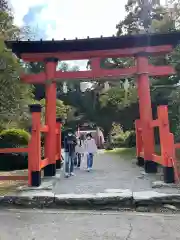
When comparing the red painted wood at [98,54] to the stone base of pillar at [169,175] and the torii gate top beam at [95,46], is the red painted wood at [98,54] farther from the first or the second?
the stone base of pillar at [169,175]

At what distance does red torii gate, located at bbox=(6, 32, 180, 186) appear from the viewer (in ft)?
32.3

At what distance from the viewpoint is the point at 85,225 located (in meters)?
4.94

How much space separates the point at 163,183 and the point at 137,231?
3.08 metres

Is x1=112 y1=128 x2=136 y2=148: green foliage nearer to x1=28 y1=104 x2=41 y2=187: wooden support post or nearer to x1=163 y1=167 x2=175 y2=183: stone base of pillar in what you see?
x1=163 y1=167 x2=175 y2=183: stone base of pillar

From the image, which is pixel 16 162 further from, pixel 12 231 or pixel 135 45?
pixel 12 231

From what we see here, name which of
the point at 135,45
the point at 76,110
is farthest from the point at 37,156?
the point at 76,110

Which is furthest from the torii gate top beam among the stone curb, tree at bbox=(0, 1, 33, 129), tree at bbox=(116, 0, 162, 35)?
tree at bbox=(116, 0, 162, 35)

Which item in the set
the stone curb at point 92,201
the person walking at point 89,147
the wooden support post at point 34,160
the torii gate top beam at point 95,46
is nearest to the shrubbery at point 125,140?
the person walking at point 89,147

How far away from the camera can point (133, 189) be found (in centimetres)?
705

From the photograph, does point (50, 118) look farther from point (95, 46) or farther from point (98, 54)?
point (95, 46)

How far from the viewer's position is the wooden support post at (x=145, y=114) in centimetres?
978

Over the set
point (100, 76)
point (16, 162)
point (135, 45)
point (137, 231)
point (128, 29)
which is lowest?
point (137, 231)

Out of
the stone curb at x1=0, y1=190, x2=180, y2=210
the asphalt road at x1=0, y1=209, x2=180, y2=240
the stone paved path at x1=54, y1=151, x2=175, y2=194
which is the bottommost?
the asphalt road at x1=0, y1=209, x2=180, y2=240

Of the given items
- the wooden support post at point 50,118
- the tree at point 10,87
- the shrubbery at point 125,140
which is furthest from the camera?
the shrubbery at point 125,140
